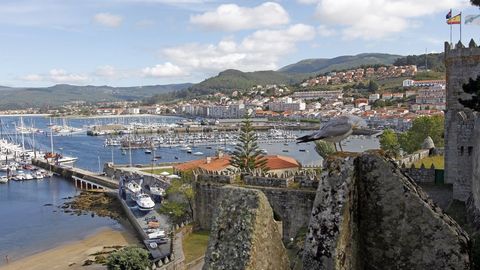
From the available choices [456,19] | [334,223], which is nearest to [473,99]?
[334,223]

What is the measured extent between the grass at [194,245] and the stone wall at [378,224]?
15389 mm

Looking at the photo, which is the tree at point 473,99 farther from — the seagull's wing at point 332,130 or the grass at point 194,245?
the grass at point 194,245

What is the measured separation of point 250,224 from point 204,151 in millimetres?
83338

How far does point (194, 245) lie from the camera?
20125 mm

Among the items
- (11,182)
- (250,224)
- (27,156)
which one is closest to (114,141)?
(27,156)

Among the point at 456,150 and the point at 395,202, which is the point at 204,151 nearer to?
the point at 456,150

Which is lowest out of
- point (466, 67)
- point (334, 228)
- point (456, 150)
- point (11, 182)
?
point (11, 182)

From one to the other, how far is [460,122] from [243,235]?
14.5 metres

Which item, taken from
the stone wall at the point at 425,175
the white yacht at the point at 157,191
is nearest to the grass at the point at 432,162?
the stone wall at the point at 425,175

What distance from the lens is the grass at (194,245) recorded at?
18.9 m

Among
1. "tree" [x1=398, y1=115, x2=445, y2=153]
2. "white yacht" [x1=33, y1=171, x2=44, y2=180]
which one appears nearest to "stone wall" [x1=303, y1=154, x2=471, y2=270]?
"tree" [x1=398, y1=115, x2=445, y2=153]

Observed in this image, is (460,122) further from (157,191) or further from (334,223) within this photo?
(157,191)

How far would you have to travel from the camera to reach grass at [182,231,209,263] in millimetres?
Result: 18906

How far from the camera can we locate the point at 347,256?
368cm
